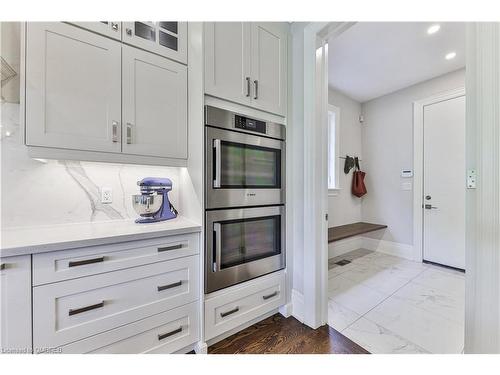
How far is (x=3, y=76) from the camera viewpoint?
3.57 ft

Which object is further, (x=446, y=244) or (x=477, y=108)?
(x=446, y=244)

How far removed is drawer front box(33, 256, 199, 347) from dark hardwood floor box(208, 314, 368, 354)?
1.57ft

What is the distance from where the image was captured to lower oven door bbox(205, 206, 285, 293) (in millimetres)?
1338

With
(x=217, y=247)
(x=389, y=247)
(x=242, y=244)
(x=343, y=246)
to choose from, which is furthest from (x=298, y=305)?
(x=389, y=247)

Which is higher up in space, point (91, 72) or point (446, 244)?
point (91, 72)

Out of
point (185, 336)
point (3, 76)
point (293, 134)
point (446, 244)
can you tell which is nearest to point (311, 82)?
point (293, 134)

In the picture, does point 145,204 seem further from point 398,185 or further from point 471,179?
point 398,185

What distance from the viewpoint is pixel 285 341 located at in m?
1.44

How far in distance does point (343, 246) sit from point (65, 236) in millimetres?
3429

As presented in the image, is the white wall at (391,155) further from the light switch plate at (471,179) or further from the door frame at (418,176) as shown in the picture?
the light switch plate at (471,179)

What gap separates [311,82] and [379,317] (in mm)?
2042

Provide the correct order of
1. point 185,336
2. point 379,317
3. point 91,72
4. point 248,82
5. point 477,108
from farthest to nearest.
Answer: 1. point 379,317
2. point 248,82
3. point 185,336
4. point 91,72
5. point 477,108

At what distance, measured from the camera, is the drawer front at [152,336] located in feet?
3.35
